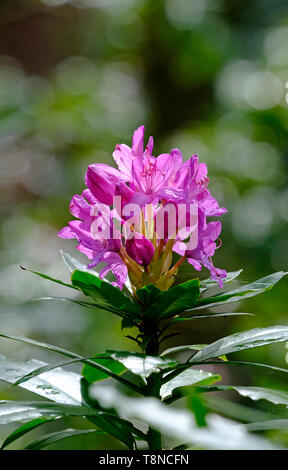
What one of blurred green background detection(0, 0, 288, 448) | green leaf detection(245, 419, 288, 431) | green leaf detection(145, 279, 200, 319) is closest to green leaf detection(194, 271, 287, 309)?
green leaf detection(145, 279, 200, 319)

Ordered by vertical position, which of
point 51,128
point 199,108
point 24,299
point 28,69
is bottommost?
point 24,299

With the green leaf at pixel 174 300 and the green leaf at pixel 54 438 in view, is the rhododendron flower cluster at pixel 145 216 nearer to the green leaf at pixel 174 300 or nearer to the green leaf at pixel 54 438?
the green leaf at pixel 174 300

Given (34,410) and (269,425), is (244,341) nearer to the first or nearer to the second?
(269,425)

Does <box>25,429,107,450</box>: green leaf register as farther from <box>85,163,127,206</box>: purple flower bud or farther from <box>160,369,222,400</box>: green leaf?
<box>85,163,127,206</box>: purple flower bud

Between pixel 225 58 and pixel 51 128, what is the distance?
933mm

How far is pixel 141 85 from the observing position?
3.03 meters

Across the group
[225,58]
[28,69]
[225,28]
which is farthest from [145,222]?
[28,69]

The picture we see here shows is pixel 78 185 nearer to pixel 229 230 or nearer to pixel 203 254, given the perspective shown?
pixel 229 230

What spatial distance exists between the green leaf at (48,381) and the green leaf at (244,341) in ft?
0.48

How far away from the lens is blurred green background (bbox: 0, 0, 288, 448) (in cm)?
207

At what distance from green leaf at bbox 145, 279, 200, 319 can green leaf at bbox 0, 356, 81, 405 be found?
14 centimetres

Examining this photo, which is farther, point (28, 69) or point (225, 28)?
point (28, 69)

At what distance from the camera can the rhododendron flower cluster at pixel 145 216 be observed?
0.55 metres

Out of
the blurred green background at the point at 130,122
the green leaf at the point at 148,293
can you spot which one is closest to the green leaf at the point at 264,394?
the green leaf at the point at 148,293
